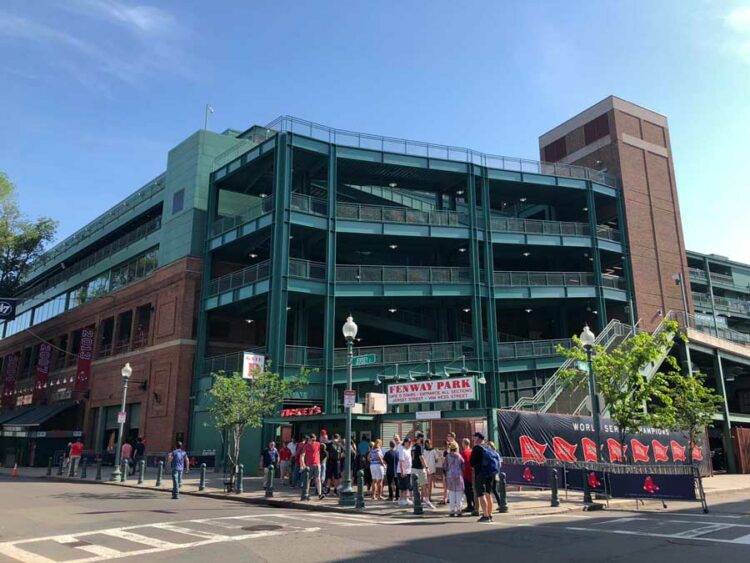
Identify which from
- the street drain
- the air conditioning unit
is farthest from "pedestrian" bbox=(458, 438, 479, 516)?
the air conditioning unit

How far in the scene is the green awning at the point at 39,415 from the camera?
40.5 meters

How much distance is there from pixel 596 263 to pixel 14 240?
43.7 metres

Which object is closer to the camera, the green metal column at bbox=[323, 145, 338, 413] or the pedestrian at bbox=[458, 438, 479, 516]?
the pedestrian at bbox=[458, 438, 479, 516]

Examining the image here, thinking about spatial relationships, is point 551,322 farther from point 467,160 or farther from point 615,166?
point 467,160

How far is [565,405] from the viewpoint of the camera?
25.5 m

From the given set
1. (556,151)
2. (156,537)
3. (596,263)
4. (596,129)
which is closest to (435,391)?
(156,537)

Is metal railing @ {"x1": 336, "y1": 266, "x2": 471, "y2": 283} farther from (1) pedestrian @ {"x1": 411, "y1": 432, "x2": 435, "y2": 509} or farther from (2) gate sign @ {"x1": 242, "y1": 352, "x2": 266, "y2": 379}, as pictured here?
(1) pedestrian @ {"x1": 411, "y1": 432, "x2": 435, "y2": 509}

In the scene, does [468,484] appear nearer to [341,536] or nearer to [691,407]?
[341,536]

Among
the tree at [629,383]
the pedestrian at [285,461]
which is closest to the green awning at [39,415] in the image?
the pedestrian at [285,461]

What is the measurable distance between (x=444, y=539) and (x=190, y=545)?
4.04 m

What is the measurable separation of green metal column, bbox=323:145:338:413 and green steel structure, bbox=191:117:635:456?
0.23 ft

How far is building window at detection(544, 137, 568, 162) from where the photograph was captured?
1809 inches

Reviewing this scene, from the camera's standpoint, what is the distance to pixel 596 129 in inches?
1687

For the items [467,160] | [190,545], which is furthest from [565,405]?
[190,545]
